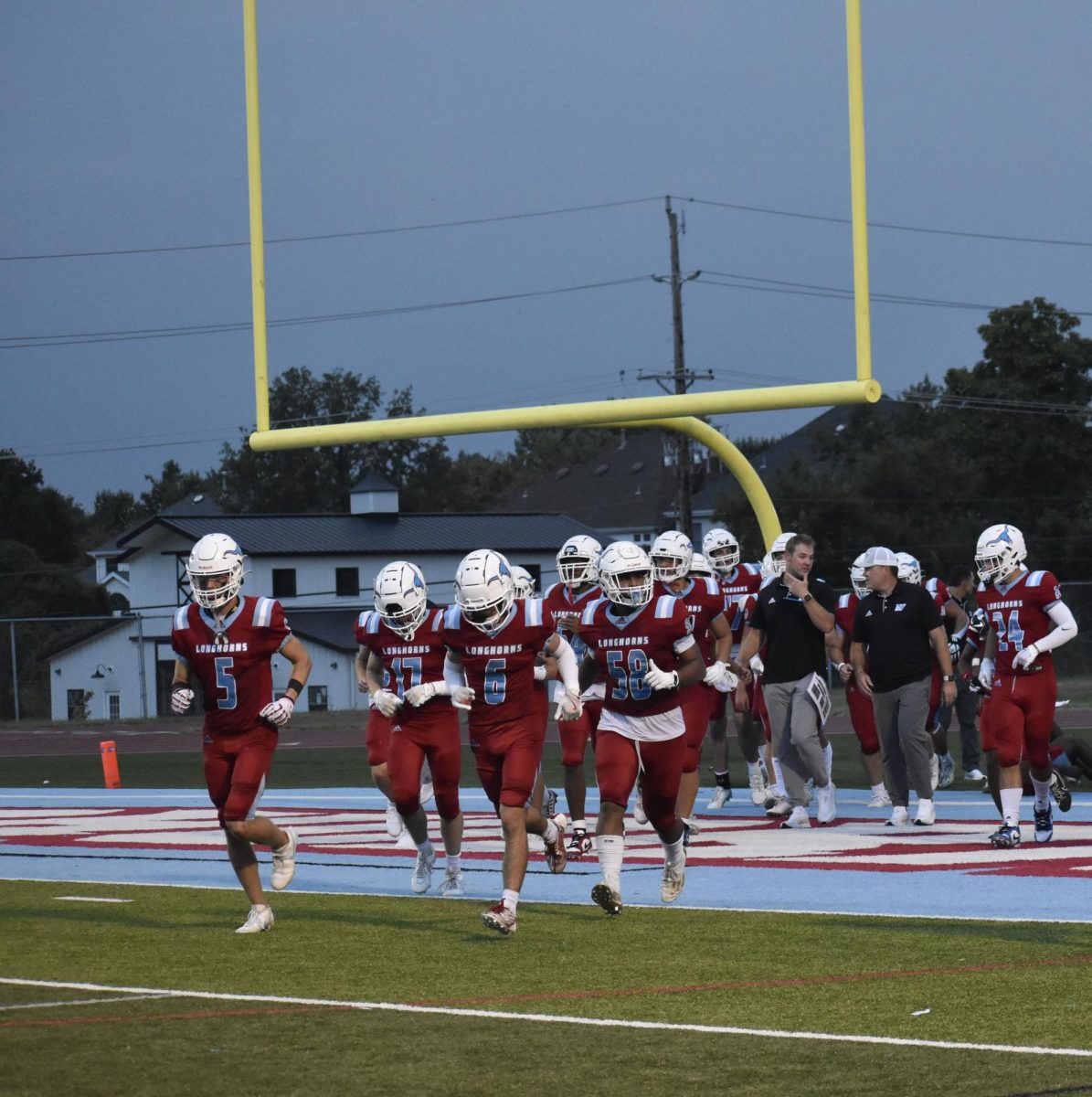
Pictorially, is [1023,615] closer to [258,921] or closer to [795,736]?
[795,736]

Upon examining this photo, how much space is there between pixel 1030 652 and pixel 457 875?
339cm

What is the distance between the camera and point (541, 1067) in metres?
5.48

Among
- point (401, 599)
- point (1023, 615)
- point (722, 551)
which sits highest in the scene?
point (722, 551)

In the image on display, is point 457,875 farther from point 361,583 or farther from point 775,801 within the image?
point 361,583

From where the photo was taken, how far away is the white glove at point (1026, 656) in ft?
35.0

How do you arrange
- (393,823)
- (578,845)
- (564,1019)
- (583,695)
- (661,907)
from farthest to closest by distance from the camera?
(393,823), (578,845), (583,695), (661,907), (564,1019)

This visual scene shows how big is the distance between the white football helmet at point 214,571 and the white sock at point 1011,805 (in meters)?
4.66

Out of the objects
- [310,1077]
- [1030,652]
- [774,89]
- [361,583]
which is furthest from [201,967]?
[361,583]

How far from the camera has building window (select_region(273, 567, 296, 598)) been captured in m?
48.2

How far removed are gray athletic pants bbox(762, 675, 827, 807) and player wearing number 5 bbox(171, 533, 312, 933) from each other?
4618mm

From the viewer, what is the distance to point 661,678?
28.3 ft

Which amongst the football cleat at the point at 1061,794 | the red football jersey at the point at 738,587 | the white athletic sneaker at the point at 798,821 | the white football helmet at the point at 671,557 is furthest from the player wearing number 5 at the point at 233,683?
the red football jersey at the point at 738,587

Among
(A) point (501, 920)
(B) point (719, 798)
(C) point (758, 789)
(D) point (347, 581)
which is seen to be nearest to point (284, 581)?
(D) point (347, 581)

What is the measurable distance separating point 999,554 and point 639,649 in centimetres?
308
